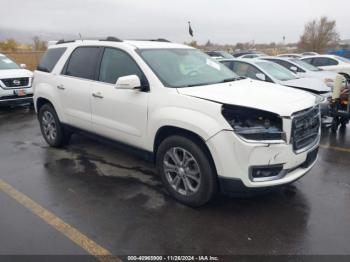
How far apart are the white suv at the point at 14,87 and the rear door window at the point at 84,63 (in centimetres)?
502

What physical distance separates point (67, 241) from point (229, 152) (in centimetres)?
178

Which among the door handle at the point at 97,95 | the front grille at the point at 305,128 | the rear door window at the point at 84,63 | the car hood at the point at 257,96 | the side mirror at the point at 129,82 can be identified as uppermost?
the rear door window at the point at 84,63

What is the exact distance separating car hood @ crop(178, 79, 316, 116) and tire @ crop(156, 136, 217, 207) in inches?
22.0

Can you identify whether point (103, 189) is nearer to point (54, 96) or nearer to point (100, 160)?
point (100, 160)

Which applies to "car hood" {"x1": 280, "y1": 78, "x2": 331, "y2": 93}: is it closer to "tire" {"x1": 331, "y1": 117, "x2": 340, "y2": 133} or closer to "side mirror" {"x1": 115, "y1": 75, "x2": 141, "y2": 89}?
"tire" {"x1": 331, "y1": 117, "x2": 340, "y2": 133}

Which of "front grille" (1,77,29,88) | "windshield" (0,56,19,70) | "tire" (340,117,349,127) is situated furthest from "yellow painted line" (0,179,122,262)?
"windshield" (0,56,19,70)

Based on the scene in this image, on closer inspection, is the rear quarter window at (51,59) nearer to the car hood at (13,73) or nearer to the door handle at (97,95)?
the door handle at (97,95)

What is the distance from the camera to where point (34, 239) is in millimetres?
3324

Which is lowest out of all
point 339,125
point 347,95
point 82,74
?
point 339,125

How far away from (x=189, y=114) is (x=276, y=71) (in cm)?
592

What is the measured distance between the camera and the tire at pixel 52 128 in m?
5.98

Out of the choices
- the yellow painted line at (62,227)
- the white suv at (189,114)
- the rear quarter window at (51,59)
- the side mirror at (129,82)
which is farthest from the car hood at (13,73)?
the side mirror at (129,82)

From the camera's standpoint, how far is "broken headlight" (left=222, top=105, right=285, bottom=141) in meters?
3.43

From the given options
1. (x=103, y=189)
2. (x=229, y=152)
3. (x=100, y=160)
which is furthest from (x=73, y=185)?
(x=229, y=152)
